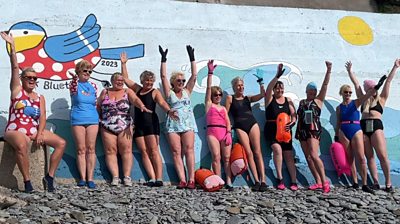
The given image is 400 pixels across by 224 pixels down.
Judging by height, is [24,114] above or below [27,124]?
above

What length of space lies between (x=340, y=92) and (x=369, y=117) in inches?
23.1

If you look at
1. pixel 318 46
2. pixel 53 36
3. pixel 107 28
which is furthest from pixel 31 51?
pixel 318 46

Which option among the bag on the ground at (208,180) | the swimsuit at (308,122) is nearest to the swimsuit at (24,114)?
→ the bag on the ground at (208,180)

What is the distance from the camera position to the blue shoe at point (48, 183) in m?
7.38

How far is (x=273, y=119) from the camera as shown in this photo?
8.75 meters

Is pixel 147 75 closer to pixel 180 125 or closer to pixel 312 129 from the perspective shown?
pixel 180 125

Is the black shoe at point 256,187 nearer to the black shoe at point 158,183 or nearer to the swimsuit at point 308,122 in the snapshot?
the swimsuit at point 308,122

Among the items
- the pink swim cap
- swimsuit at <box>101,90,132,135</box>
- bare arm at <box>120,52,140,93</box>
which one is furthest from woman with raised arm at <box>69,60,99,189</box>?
the pink swim cap

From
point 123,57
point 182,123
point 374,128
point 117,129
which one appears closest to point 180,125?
point 182,123

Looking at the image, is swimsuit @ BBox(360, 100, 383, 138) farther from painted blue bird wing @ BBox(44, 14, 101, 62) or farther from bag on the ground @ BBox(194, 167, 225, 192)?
painted blue bird wing @ BBox(44, 14, 101, 62)

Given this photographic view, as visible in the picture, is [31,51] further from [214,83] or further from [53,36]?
[214,83]

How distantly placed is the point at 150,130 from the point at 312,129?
2190 mm

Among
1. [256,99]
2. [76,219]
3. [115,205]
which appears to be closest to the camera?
[76,219]

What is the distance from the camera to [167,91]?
853cm
